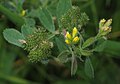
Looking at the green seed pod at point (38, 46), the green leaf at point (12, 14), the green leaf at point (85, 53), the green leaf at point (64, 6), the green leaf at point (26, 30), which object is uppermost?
the green leaf at point (64, 6)

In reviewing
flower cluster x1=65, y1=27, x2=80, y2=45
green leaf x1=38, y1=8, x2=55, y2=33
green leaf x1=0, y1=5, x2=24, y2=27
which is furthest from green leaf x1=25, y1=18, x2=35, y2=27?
flower cluster x1=65, y1=27, x2=80, y2=45

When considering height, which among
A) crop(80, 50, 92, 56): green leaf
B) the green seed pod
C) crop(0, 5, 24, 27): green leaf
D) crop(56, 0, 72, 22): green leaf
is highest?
crop(56, 0, 72, 22): green leaf

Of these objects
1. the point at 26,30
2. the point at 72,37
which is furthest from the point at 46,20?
the point at 72,37

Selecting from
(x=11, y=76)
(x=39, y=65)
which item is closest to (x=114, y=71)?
(x=39, y=65)

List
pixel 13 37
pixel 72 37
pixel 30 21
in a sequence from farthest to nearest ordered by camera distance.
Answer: pixel 30 21 → pixel 13 37 → pixel 72 37

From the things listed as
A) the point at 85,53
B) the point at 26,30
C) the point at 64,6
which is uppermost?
the point at 64,6

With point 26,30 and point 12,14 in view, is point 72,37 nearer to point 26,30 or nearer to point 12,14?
point 26,30

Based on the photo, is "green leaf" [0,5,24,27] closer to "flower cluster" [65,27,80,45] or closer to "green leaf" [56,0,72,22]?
"green leaf" [56,0,72,22]

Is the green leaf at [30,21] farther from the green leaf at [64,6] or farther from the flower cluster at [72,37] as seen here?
the flower cluster at [72,37]

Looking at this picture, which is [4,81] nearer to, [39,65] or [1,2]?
[39,65]

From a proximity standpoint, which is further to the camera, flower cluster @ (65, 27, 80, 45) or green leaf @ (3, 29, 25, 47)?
green leaf @ (3, 29, 25, 47)

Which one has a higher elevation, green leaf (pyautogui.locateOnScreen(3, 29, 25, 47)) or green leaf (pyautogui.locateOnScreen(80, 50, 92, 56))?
green leaf (pyautogui.locateOnScreen(3, 29, 25, 47))

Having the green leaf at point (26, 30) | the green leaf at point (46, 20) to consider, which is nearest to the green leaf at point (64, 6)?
the green leaf at point (46, 20)
